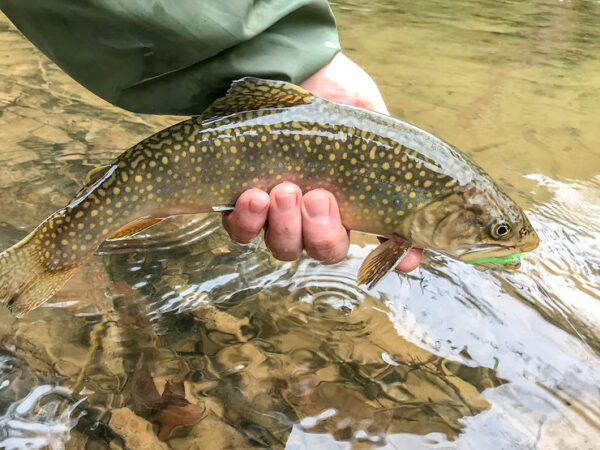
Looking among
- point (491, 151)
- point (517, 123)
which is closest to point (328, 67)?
point (491, 151)

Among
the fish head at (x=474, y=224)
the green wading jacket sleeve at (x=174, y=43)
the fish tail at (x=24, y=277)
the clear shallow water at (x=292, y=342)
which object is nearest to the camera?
the green wading jacket sleeve at (x=174, y=43)

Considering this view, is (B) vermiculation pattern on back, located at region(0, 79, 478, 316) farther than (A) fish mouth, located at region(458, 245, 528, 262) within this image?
No

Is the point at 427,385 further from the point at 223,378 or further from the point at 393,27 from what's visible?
the point at 393,27

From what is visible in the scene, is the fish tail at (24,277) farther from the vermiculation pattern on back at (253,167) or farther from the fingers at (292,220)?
the fingers at (292,220)

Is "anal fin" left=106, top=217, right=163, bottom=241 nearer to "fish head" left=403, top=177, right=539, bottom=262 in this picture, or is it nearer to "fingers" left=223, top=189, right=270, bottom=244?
"fingers" left=223, top=189, right=270, bottom=244

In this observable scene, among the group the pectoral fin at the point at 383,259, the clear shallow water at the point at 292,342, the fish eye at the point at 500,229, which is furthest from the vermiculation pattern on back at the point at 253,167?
the clear shallow water at the point at 292,342

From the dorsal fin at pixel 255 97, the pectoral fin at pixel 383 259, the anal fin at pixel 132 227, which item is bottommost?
the pectoral fin at pixel 383 259

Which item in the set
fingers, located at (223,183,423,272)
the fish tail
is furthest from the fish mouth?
the fish tail
